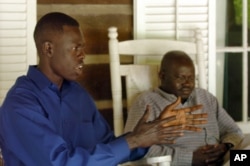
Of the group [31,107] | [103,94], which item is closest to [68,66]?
[31,107]

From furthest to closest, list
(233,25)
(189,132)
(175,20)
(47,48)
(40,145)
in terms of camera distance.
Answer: (233,25) < (175,20) < (189,132) < (47,48) < (40,145)

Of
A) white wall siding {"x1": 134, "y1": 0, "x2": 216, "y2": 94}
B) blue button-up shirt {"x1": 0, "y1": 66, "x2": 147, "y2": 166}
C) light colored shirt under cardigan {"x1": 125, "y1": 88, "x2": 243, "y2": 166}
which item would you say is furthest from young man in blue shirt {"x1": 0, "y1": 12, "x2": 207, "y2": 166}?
white wall siding {"x1": 134, "y1": 0, "x2": 216, "y2": 94}

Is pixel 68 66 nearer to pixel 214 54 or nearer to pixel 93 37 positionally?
pixel 93 37

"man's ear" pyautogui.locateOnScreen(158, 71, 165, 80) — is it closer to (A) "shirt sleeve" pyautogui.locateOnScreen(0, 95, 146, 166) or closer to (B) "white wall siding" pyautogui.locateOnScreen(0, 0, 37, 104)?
(B) "white wall siding" pyautogui.locateOnScreen(0, 0, 37, 104)

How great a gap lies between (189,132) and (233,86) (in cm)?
67

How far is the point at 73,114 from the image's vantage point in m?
1.71

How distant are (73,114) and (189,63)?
2.45 feet

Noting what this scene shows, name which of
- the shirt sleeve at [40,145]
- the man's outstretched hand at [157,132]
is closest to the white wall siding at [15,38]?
the shirt sleeve at [40,145]

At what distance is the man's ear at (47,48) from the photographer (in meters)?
1.57

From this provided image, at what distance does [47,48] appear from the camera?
1.57m

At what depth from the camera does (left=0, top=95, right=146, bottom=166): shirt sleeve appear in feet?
4.66

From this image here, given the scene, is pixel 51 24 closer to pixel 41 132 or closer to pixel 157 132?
Result: pixel 41 132

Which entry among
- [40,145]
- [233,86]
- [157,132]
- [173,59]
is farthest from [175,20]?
[40,145]

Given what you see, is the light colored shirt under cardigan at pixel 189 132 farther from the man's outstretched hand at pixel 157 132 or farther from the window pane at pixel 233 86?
the man's outstretched hand at pixel 157 132
